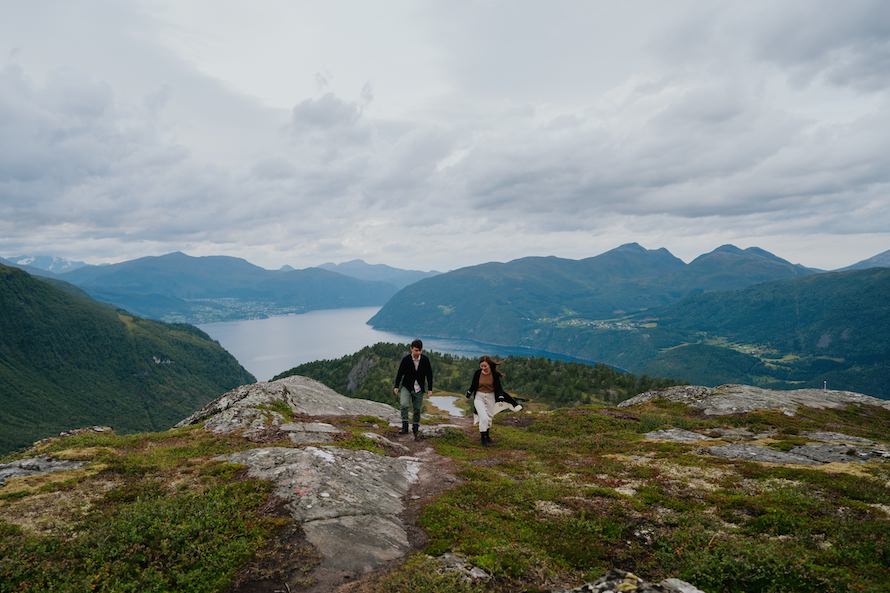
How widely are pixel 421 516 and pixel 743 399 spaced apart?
50.0 meters

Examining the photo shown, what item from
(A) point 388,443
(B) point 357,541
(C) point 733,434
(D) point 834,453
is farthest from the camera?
(C) point 733,434

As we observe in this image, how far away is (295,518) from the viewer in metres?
13.1

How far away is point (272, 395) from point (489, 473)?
20.4 metres

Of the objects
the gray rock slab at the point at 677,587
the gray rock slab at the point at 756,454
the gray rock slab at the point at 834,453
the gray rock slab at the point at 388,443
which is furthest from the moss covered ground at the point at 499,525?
the gray rock slab at the point at 834,453

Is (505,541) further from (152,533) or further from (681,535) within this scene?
(152,533)

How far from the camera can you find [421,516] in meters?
14.3

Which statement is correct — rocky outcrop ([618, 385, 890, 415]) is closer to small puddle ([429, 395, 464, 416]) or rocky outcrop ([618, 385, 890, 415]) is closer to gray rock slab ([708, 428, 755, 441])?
gray rock slab ([708, 428, 755, 441])

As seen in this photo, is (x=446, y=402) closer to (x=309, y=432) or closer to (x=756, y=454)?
(x=309, y=432)

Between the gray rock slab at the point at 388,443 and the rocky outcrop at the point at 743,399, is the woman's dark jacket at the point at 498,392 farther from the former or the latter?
the rocky outcrop at the point at 743,399

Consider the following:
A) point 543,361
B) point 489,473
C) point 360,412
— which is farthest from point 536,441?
point 543,361

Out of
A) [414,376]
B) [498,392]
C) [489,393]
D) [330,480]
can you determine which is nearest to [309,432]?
[414,376]

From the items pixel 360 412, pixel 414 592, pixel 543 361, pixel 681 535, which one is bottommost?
pixel 543 361

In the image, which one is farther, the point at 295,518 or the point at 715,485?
the point at 715,485

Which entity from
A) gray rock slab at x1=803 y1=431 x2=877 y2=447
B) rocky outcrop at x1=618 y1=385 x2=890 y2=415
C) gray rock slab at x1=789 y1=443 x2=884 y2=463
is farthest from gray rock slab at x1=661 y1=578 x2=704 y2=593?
rocky outcrop at x1=618 y1=385 x2=890 y2=415
